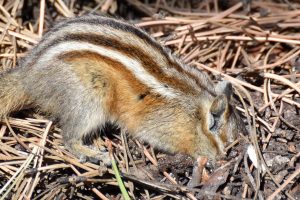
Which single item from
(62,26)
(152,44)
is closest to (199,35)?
(152,44)

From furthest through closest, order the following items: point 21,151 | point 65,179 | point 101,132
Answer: point 101,132, point 21,151, point 65,179

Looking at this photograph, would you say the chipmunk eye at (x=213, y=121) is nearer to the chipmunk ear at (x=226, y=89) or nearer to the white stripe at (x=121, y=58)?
the chipmunk ear at (x=226, y=89)

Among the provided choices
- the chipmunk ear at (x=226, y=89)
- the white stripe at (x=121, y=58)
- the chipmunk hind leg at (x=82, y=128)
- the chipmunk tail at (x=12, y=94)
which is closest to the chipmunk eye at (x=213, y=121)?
the chipmunk ear at (x=226, y=89)

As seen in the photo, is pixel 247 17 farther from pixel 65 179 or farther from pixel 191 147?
pixel 65 179

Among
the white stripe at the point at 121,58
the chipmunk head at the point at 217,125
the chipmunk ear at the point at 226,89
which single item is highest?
the white stripe at the point at 121,58

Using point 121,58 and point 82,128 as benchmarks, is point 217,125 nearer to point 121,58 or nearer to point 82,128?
point 121,58

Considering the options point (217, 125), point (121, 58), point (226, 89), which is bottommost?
point (217, 125)

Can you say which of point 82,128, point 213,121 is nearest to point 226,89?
point 213,121

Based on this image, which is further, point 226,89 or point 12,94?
point 12,94
